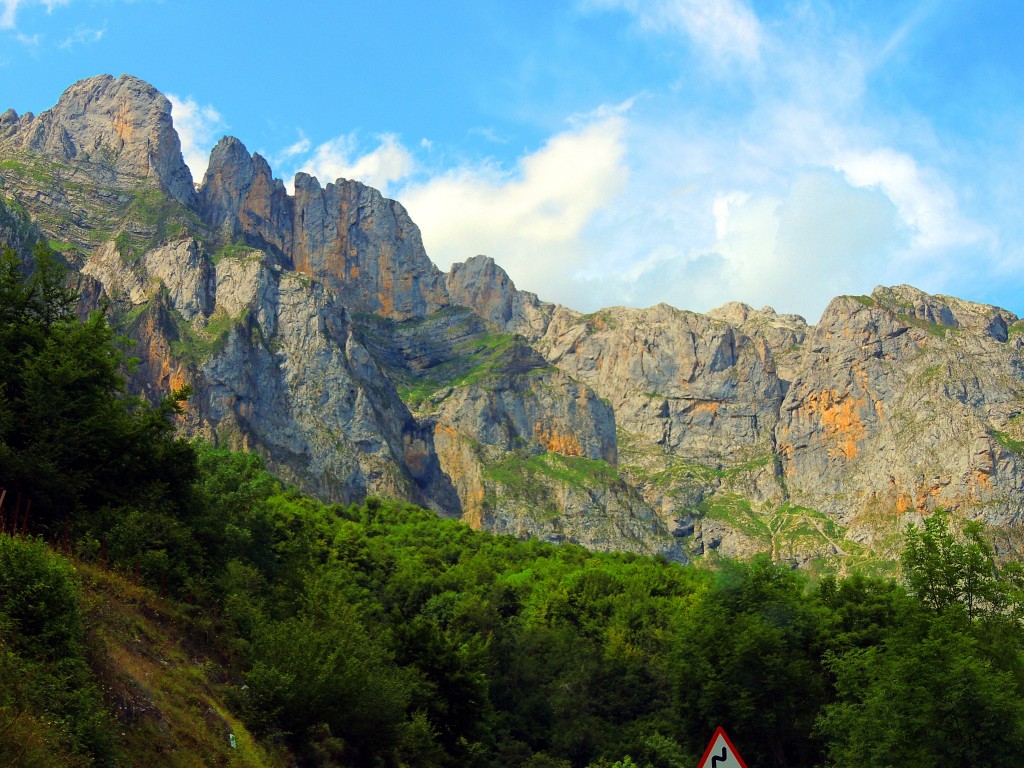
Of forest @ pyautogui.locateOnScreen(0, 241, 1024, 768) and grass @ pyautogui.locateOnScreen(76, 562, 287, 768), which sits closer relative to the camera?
grass @ pyautogui.locateOnScreen(76, 562, 287, 768)

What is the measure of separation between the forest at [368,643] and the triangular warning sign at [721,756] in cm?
976

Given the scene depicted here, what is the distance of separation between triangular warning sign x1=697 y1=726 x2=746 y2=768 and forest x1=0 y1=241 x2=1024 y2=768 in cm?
976

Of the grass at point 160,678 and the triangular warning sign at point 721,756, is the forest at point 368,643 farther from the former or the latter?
the triangular warning sign at point 721,756

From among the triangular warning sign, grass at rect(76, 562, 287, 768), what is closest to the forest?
grass at rect(76, 562, 287, 768)

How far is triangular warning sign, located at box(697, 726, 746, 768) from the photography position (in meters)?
14.3

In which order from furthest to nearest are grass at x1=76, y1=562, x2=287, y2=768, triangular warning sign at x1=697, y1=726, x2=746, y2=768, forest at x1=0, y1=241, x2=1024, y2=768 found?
1. forest at x1=0, y1=241, x2=1024, y2=768
2. grass at x1=76, y1=562, x2=287, y2=768
3. triangular warning sign at x1=697, y1=726, x2=746, y2=768

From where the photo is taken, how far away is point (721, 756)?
14461 mm

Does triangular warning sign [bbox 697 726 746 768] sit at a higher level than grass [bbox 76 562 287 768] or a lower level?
higher

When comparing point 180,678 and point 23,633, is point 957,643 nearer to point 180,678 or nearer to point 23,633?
point 180,678

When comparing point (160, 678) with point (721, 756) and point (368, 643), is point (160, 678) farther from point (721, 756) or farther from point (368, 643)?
point (721, 756)

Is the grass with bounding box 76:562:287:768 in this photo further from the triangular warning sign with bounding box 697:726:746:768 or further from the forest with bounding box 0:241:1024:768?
the triangular warning sign with bounding box 697:726:746:768

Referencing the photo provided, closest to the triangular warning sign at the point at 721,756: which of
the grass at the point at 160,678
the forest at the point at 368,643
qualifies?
the forest at the point at 368,643

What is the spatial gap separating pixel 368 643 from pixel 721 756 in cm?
2333

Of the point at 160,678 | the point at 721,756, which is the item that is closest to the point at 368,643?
the point at 160,678
